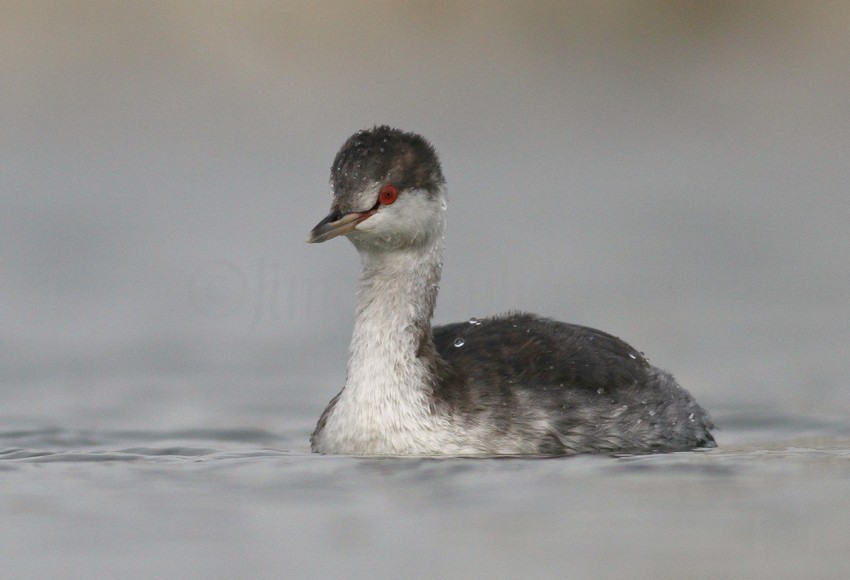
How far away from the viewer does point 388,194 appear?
1041cm

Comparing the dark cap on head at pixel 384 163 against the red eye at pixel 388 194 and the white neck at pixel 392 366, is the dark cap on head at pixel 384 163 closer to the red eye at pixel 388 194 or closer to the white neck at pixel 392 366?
the red eye at pixel 388 194

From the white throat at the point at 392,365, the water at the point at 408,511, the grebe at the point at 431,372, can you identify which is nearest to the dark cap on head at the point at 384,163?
the grebe at the point at 431,372

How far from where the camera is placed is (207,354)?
555 inches

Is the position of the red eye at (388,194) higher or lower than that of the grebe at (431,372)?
higher

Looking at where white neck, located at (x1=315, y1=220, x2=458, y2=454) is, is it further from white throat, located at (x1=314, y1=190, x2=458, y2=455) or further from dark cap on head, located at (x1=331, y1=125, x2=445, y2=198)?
dark cap on head, located at (x1=331, y1=125, x2=445, y2=198)

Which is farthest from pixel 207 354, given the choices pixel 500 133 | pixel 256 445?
pixel 500 133

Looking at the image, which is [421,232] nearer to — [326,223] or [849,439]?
[326,223]

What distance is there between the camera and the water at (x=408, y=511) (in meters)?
7.49

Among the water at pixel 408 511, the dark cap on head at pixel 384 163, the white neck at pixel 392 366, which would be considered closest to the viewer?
the water at pixel 408 511

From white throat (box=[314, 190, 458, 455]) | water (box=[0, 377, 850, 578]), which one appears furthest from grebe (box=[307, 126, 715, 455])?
water (box=[0, 377, 850, 578])

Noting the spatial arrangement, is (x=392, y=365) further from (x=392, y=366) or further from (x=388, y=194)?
(x=388, y=194)

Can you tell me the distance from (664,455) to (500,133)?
13646 mm

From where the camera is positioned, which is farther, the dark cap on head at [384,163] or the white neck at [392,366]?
the dark cap on head at [384,163]

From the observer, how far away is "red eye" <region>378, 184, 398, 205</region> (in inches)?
409
